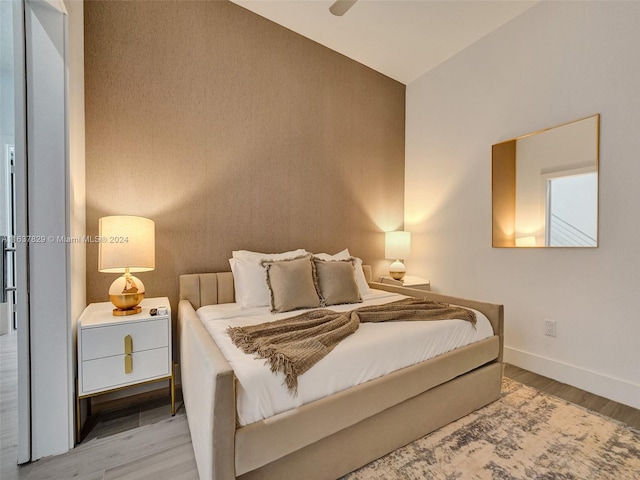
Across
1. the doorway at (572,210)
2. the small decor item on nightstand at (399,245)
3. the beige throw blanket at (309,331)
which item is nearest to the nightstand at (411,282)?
the small decor item on nightstand at (399,245)

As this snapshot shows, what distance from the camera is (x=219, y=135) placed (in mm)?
2531

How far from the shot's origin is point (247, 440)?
1.09m

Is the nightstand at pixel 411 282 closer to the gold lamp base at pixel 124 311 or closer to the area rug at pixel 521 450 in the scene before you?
the area rug at pixel 521 450

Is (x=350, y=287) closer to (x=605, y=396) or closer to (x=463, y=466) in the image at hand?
(x=463, y=466)

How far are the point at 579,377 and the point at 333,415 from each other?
2.14 m

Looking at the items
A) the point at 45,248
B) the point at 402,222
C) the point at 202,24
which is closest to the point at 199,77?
the point at 202,24

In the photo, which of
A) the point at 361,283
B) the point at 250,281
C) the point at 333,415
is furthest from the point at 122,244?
the point at 361,283

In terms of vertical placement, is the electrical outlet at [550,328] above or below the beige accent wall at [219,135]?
below

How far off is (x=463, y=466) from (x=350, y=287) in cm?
126

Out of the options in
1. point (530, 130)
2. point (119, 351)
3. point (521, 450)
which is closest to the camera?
point (521, 450)

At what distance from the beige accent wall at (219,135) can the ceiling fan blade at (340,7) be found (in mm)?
469

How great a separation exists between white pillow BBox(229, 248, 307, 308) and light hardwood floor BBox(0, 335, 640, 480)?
0.83 meters

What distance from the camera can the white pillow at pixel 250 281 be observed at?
2232 mm

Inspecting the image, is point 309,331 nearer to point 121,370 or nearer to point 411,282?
point 121,370
